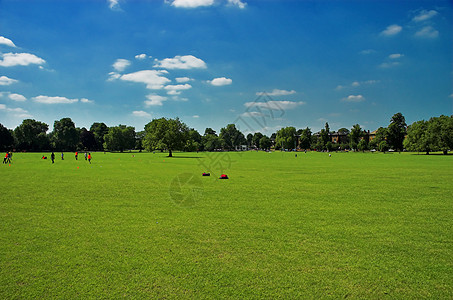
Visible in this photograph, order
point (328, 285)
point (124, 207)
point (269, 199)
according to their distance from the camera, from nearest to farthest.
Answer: point (328, 285)
point (124, 207)
point (269, 199)

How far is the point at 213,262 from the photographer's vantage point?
6.33 meters

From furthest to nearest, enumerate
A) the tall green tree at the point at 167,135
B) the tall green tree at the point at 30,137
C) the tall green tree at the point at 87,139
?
the tall green tree at the point at 87,139 < the tall green tree at the point at 30,137 < the tall green tree at the point at 167,135

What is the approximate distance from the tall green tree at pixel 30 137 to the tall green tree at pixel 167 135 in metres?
86.1

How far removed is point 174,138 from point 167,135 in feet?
7.40

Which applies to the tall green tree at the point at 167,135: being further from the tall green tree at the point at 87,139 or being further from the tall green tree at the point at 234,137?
the tall green tree at the point at 87,139

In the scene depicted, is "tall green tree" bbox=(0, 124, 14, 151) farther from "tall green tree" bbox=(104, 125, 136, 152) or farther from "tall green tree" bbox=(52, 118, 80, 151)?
"tall green tree" bbox=(104, 125, 136, 152)

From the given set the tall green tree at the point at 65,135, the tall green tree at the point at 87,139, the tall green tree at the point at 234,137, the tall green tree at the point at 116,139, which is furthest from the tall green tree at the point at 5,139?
the tall green tree at the point at 234,137

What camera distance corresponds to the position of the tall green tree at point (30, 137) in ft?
422

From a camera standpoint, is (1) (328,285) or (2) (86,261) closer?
(1) (328,285)

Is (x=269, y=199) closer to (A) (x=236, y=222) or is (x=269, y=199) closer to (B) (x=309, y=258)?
(A) (x=236, y=222)

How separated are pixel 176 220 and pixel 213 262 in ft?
13.1

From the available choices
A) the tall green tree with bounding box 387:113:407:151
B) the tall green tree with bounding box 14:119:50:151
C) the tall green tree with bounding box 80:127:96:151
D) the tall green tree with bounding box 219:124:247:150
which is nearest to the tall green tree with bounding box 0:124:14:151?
the tall green tree with bounding box 14:119:50:151

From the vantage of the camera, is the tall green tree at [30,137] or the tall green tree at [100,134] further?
the tall green tree at [100,134]

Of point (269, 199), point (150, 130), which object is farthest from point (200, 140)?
point (269, 199)
